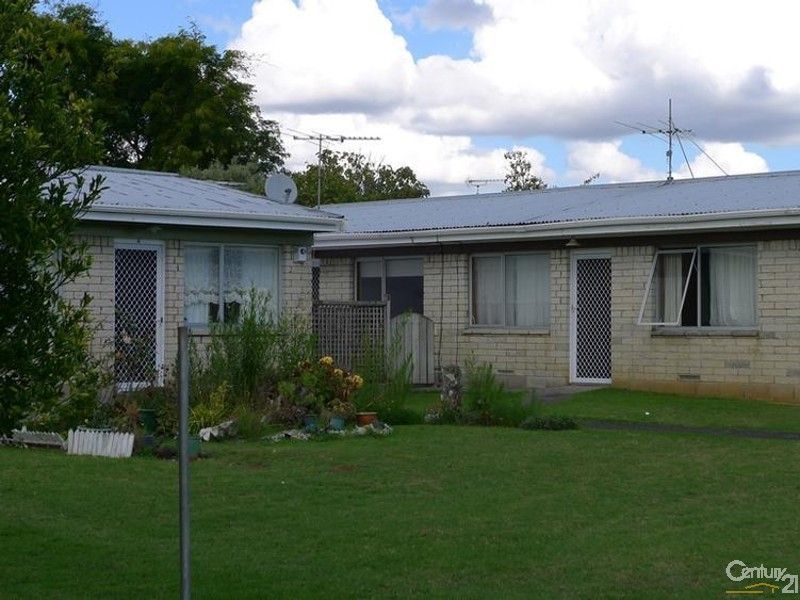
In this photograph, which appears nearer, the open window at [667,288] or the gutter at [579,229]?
the gutter at [579,229]

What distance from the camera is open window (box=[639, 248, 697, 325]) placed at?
73.4 ft

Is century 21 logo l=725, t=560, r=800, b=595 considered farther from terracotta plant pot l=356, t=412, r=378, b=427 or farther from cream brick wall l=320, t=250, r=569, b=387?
cream brick wall l=320, t=250, r=569, b=387

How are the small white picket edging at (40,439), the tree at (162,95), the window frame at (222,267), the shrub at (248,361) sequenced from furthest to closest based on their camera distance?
1. the tree at (162,95)
2. the window frame at (222,267)
3. the shrub at (248,361)
4. the small white picket edging at (40,439)

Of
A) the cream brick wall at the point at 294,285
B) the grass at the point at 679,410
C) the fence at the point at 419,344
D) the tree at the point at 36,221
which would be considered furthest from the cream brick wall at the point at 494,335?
the tree at the point at 36,221

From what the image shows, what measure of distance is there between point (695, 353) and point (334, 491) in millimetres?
11294

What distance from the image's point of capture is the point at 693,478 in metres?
12.6

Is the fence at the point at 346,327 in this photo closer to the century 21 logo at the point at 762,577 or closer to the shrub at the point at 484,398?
the shrub at the point at 484,398

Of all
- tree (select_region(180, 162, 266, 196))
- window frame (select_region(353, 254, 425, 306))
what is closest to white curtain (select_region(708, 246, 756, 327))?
window frame (select_region(353, 254, 425, 306))

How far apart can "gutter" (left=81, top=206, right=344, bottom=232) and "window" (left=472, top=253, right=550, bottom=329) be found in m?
4.05

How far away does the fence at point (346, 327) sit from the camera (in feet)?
69.4

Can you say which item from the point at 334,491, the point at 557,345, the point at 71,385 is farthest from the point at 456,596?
the point at 557,345

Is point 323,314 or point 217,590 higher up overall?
point 323,314

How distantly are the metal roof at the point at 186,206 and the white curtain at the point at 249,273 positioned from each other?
2.35ft

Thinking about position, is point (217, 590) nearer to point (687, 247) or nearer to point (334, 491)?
point (334, 491)
